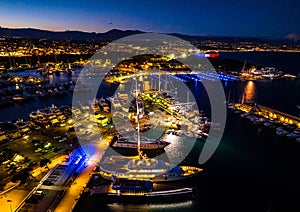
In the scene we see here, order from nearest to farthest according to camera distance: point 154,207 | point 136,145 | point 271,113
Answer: point 154,207
point 136,145
point 271,113

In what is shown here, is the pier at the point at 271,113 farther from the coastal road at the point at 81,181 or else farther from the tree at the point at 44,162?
the tree at the point at 44,162

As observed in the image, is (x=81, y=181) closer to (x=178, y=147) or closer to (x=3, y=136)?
(x=178, y=147)

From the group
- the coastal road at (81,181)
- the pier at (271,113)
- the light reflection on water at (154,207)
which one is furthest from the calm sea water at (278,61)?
the light reflection on water at (154,207)

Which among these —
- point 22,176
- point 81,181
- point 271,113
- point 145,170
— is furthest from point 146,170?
point 271,113

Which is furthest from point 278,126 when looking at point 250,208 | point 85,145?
point 85,145

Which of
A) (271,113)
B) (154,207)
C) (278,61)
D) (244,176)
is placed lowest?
(154,207)

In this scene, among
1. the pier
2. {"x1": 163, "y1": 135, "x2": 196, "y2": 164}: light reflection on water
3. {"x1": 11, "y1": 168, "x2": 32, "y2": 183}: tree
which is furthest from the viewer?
the pier

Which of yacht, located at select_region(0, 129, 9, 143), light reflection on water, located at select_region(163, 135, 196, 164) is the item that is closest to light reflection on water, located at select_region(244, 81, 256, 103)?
light reflection on water, located at select_region(163, 135, 196, 164)

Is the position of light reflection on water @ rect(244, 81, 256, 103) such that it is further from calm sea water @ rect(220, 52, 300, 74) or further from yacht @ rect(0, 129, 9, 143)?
yacht @ rect(0, 129, 9, 143)
